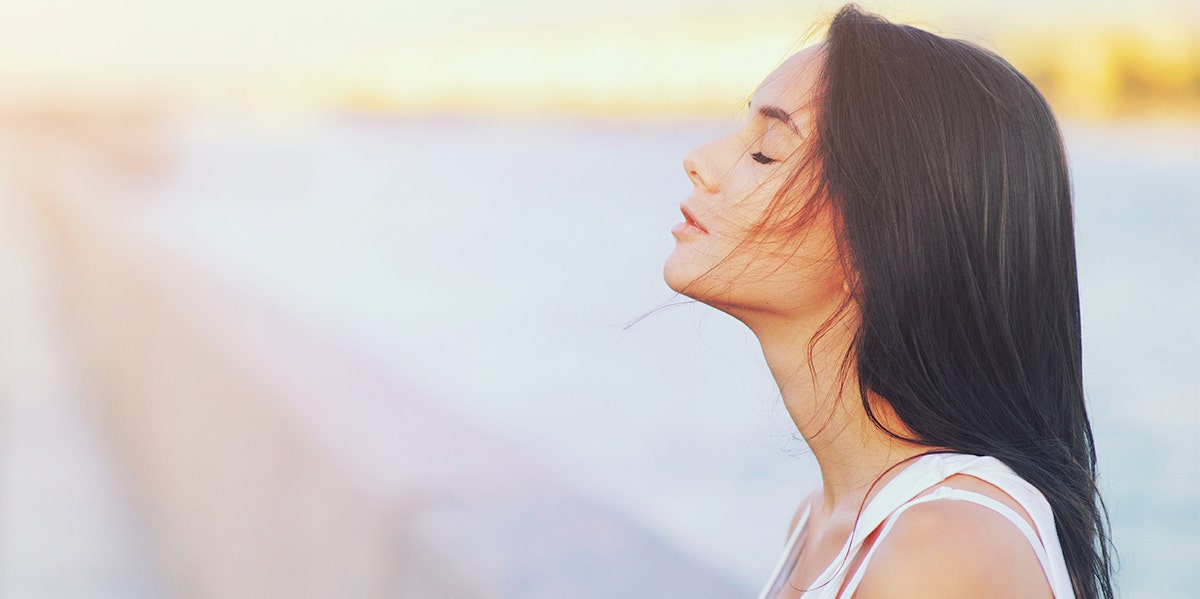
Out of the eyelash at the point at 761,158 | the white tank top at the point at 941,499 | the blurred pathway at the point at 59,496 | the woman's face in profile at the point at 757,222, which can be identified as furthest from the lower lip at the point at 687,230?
the blurred pathway at the point at 59,496

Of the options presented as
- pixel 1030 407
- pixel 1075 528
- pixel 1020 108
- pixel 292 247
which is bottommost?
pixel 292 247

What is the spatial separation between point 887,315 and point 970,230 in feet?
0.44

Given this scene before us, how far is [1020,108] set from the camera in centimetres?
152

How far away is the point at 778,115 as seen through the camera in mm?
1637

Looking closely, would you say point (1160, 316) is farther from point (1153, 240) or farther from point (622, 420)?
point (622, 420)

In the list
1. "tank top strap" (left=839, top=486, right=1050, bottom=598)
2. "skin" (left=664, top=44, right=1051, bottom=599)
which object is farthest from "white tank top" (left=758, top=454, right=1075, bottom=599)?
"skin" (left=664, top=44, right=1051, bottom=599)

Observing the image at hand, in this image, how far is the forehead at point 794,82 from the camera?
1.62 m

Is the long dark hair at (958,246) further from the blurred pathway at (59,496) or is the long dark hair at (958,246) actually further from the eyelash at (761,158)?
the blurred pathway at (59,496)

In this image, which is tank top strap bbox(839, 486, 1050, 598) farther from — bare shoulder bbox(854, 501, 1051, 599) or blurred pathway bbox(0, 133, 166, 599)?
blurred pathway bbox(0, 133, 166, 599)

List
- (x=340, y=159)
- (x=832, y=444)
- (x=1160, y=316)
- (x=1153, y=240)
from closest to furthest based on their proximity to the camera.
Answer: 1. (x=832, y=444)
2. (x=1160, y=316)
3. (x=1153, y=240)
4. (x=340, y=159)

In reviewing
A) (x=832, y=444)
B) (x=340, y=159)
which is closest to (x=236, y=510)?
(x=832, y=444)

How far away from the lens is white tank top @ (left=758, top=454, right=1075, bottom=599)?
4.30ft

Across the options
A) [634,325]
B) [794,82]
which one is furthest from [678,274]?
[634,325]

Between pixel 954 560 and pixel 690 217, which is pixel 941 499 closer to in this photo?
pixel 954 560
